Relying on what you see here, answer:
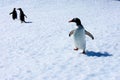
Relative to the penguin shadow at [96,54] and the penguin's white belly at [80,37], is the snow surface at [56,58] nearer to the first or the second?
the penguin shadow at [96,54]

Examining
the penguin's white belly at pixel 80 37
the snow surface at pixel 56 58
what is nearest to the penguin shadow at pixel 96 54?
the snow surface at pixel 56 58

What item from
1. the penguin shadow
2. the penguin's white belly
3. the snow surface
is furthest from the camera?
the penguin shadow

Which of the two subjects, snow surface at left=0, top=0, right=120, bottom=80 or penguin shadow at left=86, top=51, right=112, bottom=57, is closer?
snow surface at left=0, top=0, right=120, bottom=80

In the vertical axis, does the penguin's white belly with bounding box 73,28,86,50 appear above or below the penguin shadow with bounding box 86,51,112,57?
above

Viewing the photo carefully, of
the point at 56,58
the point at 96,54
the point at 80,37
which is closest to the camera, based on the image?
the point at 80,37

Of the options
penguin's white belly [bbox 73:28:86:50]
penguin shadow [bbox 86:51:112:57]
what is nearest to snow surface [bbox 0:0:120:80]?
penguin shadow [bbox 86:51:112:57]

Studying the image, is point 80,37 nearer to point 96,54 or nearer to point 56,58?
point 96,54

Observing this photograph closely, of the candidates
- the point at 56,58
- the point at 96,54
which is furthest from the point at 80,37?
the point at 56,58

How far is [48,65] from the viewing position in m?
9.09

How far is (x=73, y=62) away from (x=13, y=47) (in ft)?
13.2

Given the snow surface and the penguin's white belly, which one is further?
the penguin's white belly

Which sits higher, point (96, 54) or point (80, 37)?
point (80, 37)

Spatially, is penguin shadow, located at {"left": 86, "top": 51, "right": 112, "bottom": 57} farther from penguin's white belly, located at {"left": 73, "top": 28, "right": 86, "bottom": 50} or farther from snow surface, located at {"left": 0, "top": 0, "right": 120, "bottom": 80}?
penguin's white belly, located at {"left": 73, "top": 28, "right": 86, "bottom": 50}

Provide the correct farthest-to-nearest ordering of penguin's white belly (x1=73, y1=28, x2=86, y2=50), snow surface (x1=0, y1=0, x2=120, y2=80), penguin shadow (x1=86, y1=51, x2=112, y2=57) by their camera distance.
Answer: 1. penguin shadow (x1=86, y1=51, x2=112, y2=57)
2. penguin's white belly (x1=73, y1=28, x2=86, y2=50)
3. snow surface (x1=0, y1=0, x2=120, y2=80)
